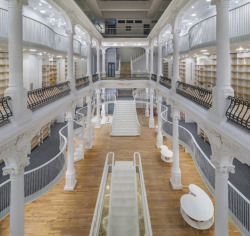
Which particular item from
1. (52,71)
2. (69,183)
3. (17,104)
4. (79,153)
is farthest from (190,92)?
(52,71)

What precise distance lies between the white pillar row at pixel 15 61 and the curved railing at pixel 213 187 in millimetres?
4328

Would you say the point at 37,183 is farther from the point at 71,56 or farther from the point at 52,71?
the point at 52,71

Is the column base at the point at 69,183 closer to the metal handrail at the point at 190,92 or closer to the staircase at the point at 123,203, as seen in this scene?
the staircase at the point at 123,203

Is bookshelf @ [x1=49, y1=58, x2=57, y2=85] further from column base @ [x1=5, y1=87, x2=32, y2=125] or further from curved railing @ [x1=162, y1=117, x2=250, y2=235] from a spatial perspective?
column base @ [x1=5, y1=87, x2=32, y2=125]

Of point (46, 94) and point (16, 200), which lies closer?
point (16, 200)

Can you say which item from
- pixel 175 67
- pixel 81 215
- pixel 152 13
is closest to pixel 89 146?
pixel 81 215

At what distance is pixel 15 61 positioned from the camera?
4055 mm

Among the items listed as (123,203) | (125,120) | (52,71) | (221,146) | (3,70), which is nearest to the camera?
(221,146)

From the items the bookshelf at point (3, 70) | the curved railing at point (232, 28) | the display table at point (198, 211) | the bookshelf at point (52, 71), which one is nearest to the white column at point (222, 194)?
the display table at point (198, 211)

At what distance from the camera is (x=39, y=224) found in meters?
6.30

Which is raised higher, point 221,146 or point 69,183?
point 221,146

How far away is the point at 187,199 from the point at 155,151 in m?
5.72

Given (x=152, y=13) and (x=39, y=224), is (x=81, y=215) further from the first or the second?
(x=152, y=13)

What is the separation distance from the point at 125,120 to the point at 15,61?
12.6m
